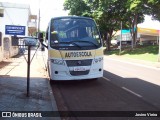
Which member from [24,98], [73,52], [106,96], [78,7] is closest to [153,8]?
[78,7]

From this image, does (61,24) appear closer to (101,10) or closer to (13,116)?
(13,116)

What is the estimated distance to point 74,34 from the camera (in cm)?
1384

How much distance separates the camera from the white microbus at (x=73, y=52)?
515 inches

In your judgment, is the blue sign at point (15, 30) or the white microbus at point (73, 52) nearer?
the white microbus at point (73, 52)

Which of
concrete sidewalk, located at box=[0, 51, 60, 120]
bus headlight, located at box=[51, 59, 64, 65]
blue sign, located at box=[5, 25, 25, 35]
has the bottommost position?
concrete sidewalk, located at box=[0, 51, 60, 120]

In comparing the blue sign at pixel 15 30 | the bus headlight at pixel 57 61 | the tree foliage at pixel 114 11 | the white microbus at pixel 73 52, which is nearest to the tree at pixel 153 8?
the tree foliage at pixel 114 11

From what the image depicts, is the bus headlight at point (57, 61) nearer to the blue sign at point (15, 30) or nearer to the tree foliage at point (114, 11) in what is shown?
the blue sign at point (15, 30)

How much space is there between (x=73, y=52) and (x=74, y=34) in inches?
42.2

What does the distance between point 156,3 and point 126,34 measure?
4622 cm

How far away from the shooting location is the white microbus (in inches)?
515

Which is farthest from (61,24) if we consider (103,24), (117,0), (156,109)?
(103,24)

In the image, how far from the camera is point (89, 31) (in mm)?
14164

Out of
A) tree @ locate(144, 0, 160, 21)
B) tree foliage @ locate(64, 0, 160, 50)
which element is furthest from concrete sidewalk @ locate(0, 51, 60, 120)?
tree foliage @ locate(64, 0, 160, 50)

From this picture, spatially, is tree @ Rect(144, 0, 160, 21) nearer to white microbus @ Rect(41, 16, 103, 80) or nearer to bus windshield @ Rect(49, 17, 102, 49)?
bus windshield @ Rect(49, 17, 102, 49)
